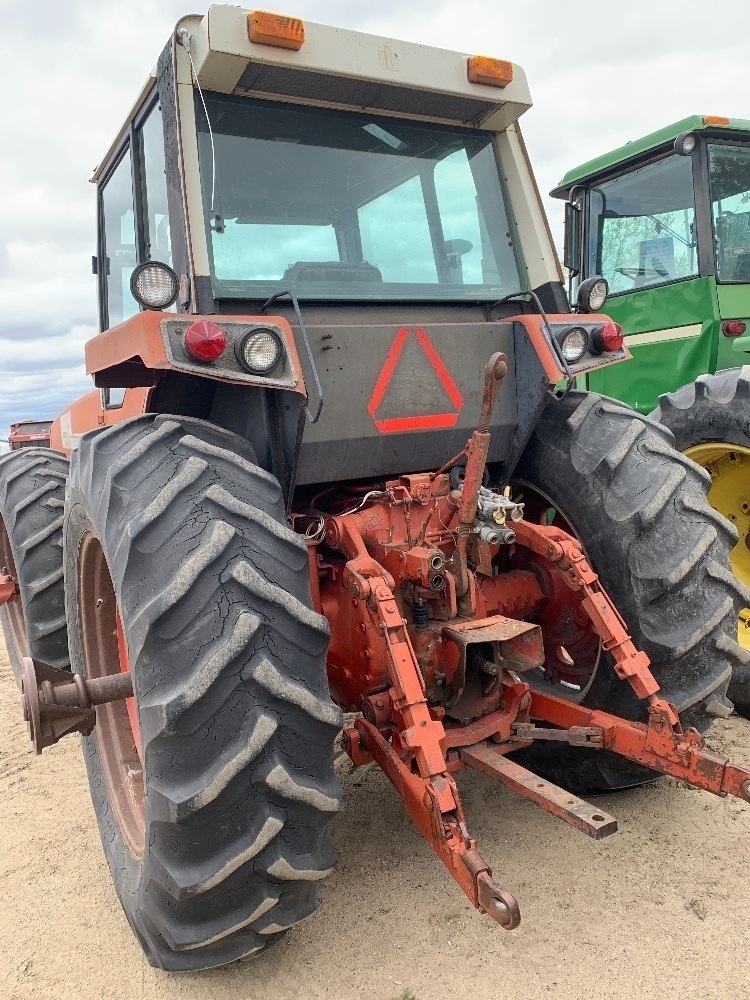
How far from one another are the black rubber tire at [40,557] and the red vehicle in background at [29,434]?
6.48 ft

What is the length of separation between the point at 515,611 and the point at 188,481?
1407 millimetres

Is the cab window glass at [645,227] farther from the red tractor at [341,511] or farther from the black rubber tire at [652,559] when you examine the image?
the black rubber tire at [652,559]

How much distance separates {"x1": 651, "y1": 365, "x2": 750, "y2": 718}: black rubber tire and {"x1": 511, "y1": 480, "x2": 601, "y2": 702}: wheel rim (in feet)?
3.86

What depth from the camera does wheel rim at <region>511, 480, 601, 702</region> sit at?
2.99 meters

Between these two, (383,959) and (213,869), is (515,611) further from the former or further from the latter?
(213,869)

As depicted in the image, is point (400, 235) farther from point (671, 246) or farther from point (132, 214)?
point (671, 246)

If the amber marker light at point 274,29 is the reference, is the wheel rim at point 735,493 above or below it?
below

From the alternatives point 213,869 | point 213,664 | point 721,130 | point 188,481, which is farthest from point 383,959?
point 721,130

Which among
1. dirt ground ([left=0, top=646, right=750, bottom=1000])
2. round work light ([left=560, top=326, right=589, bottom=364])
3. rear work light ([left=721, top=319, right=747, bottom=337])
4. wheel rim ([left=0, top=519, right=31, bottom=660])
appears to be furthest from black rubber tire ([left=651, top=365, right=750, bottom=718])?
wheel rim ([left=0, top=519, right=31, bottom=660])

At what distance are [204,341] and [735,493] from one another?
3283 millimetres

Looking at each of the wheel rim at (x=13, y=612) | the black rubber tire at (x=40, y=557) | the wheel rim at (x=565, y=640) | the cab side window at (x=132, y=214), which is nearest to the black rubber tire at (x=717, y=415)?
the wheel rim at (x=565, y=640)

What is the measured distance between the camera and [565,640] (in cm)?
310

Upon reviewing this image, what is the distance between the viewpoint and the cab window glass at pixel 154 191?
2.77m

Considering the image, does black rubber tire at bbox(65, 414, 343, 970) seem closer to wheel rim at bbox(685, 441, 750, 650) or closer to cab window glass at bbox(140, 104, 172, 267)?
cab window glass at bbox(140, 104, 172, 267)
